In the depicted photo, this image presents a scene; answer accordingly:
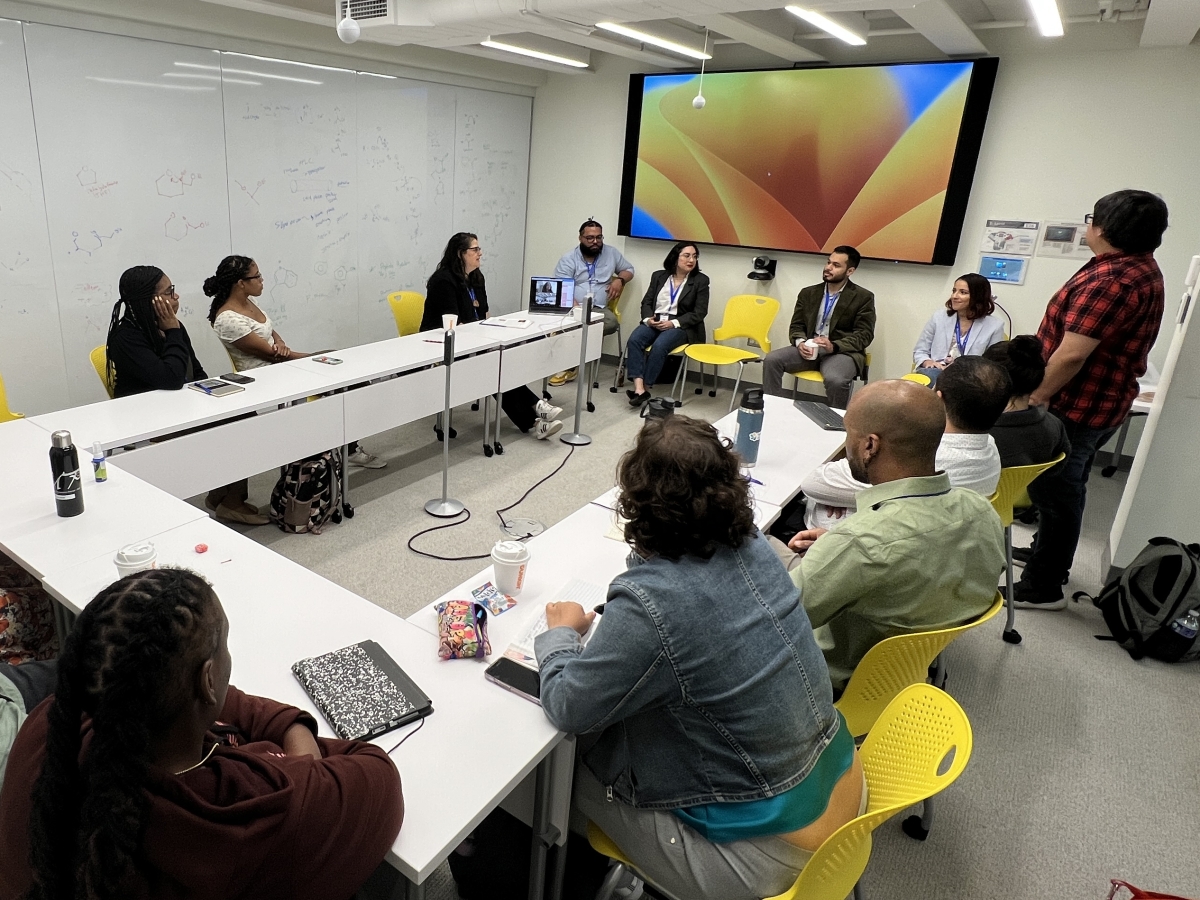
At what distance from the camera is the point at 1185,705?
276 cm

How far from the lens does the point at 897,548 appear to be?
1.65 metres

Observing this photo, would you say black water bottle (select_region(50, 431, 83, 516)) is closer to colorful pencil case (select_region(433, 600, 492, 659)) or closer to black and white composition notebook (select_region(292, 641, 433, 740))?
black and white composition notebook (select_region(292, 641, 433, 740))

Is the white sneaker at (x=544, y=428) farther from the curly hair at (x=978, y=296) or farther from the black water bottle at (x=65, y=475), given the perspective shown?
the black water bottle at (x=65, y=475)

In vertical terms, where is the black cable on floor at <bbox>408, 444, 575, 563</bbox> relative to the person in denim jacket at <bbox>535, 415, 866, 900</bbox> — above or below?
below

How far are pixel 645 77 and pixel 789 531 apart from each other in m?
4.75

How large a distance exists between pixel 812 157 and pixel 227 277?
4.12 metres

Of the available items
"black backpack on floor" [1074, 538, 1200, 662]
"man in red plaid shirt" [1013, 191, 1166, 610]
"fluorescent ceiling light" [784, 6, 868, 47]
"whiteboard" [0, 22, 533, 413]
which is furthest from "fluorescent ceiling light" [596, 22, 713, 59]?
"black backpack on floor" [1074, 538, 1200, 662]

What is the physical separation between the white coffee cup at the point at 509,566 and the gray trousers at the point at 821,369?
389 cm

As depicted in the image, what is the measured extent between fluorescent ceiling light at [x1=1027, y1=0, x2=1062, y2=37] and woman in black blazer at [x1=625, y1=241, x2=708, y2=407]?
2657mm

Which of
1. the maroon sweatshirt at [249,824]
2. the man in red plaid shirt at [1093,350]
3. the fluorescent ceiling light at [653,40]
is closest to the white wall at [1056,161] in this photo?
the fluorescent ceiling light at [653,40]

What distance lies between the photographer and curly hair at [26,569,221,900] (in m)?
0.85

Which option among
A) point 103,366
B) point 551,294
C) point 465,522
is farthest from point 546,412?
point 103,366

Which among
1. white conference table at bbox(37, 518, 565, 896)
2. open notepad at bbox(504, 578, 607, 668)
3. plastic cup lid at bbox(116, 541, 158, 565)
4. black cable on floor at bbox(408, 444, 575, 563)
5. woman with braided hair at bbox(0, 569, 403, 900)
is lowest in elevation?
black cable on floor at bbox(408, 444, 575, 563)

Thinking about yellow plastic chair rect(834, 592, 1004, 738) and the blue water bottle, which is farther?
the blue water bottle
